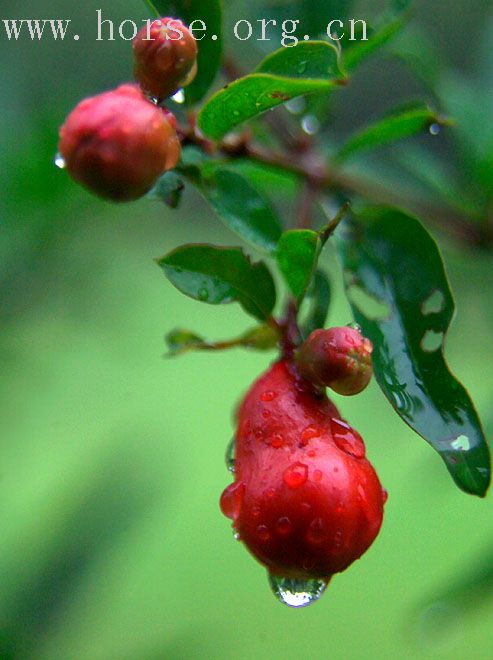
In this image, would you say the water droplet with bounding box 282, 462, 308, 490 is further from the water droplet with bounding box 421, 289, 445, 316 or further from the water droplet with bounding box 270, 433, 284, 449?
the water droplet with bounding box 421, 289, 445, 316

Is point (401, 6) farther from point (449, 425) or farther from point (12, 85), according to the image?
point (12, 85)

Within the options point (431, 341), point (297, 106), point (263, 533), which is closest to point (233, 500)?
point (263, 533)

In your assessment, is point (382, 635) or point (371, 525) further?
point (382, 635)

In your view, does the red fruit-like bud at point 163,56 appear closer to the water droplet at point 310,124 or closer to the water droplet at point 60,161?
the water droplet at point 60,161

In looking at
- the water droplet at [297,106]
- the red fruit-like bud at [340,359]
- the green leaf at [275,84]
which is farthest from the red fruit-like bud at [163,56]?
the water droplet at [297,106]

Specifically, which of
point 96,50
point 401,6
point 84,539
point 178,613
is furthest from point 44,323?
point 178,613
